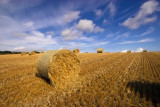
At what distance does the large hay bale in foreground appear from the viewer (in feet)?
15.2

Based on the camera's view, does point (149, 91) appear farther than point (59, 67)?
No

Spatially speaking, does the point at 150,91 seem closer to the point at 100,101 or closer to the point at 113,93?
the point at 113,93

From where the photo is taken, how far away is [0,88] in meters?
4.27

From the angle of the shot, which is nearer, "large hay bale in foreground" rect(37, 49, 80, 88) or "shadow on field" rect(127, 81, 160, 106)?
"shadow on field" rect(127, 81, 160, 106)

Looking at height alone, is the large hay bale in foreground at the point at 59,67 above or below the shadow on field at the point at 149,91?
above

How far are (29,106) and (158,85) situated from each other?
5.55 m

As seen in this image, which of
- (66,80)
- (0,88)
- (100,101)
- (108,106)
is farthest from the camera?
(66,80)

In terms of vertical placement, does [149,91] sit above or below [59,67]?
below

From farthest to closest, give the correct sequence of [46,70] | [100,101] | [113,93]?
1. [46,70]
2. [113,93]
3. [100,101]

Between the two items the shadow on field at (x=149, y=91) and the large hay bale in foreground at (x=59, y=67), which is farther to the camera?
the large hay bale in foreground at (x=59, y=67)

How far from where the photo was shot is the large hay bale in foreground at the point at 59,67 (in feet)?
15.2

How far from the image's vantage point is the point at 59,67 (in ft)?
16.4

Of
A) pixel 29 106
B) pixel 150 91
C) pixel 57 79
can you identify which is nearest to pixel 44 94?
pixel 29 106

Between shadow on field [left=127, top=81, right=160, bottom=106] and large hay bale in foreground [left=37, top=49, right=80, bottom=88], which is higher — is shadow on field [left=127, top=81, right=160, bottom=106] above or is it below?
below
